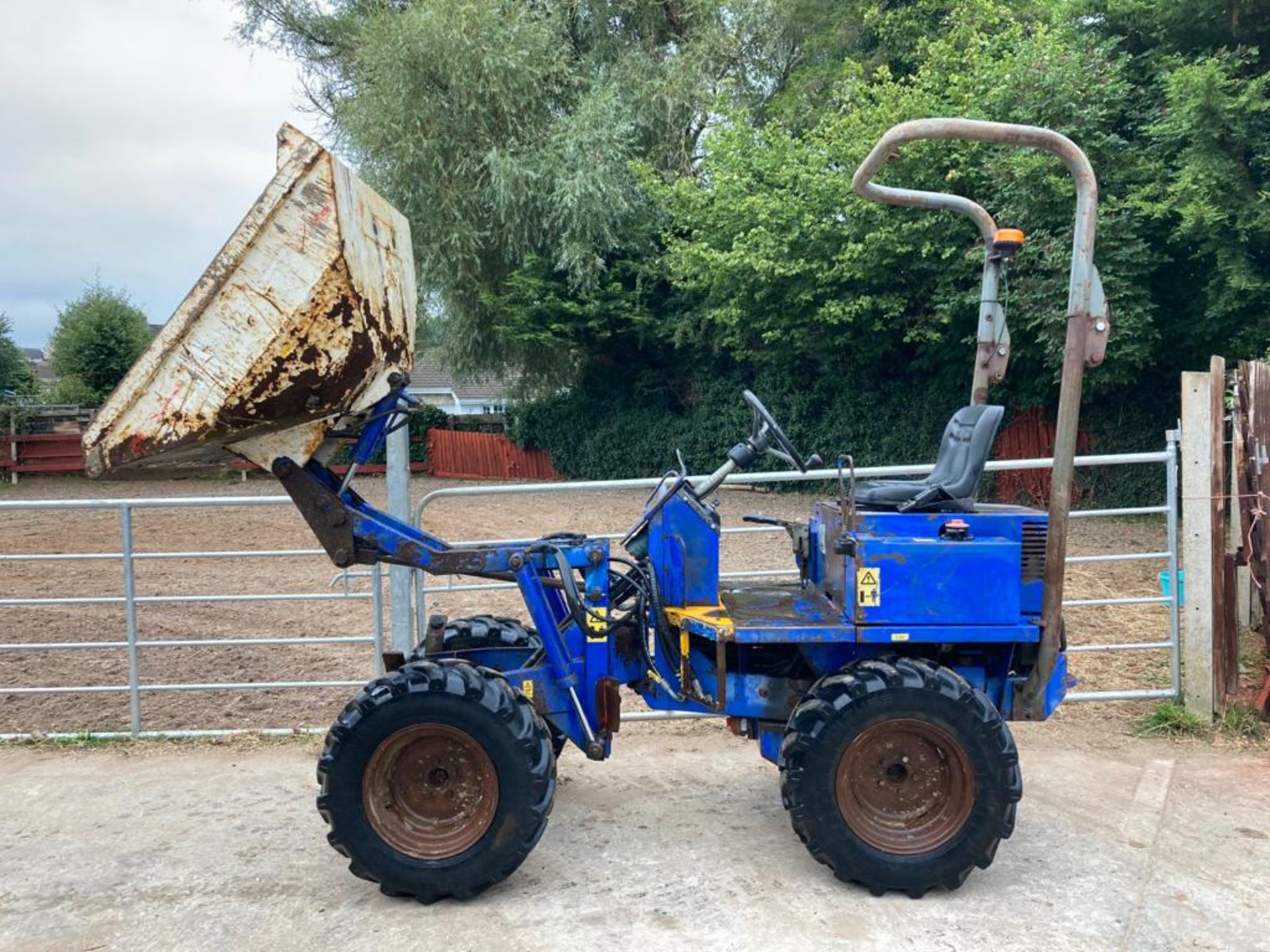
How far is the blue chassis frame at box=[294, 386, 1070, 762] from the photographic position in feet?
12.1

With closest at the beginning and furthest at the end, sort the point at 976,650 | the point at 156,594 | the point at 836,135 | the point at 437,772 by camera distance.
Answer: the point at 437,772 < the point at 976,650 < the point at 156,594 < the point at 836,135

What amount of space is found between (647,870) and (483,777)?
805mm

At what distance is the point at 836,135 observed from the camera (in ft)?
50.4

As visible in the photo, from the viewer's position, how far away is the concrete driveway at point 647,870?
10.9 ft

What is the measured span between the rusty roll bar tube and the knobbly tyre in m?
0.01

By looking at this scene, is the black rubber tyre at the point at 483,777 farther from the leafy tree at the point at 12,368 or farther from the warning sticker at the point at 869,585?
the leafy tree at the point at 12,368

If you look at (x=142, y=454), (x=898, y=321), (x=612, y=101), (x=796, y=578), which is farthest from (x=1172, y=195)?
(x=142, y=454)

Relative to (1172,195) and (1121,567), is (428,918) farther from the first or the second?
(1172,195)

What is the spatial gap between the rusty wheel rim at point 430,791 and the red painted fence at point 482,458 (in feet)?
76.7

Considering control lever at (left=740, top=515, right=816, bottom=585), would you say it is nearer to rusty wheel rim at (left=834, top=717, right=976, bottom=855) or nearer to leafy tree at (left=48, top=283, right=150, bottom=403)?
rusty wheel rim at (left=834, top=717, right=976, bottom=855)

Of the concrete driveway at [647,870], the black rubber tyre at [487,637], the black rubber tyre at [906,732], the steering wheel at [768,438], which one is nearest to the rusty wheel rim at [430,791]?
the concrete driveway at [647,870]

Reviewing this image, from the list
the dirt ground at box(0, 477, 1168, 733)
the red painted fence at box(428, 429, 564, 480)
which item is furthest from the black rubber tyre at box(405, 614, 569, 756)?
the red painted fence at box(428, 429, 564, 480)

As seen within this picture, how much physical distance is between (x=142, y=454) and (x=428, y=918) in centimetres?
197

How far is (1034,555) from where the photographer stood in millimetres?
3869
